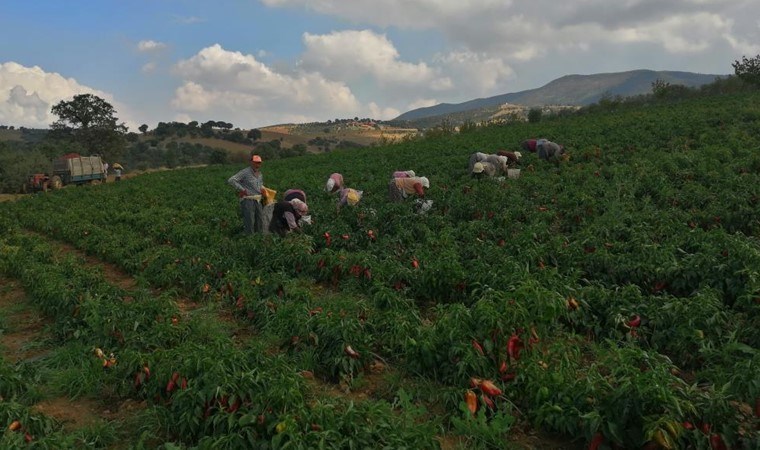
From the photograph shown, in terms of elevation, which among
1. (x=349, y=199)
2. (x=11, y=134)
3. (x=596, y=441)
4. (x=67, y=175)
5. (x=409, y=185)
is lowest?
(x=596, y=441)

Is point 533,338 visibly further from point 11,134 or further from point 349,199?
point 11,134

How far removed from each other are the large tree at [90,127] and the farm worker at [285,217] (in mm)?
51300

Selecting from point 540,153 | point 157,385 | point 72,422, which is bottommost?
point 72,422

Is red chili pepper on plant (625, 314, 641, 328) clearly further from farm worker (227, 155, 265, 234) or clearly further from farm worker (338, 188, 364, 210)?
farm worker (338, 188, 364, 210)

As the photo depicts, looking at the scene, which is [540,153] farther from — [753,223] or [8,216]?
[8,216]

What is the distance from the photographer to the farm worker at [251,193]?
9.55 meters

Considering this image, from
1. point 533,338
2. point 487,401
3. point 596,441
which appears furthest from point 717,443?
point 533,338

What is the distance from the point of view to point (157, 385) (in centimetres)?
397

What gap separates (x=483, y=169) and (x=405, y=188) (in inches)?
121

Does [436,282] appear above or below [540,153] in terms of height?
below

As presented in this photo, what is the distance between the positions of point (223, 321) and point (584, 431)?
13.9ft

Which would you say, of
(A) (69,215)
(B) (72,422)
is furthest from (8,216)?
Answer: (B) (72,422)

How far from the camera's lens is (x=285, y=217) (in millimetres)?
9805

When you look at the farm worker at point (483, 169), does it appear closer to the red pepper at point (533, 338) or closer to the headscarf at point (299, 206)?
the headscarf at point (299, 206)
